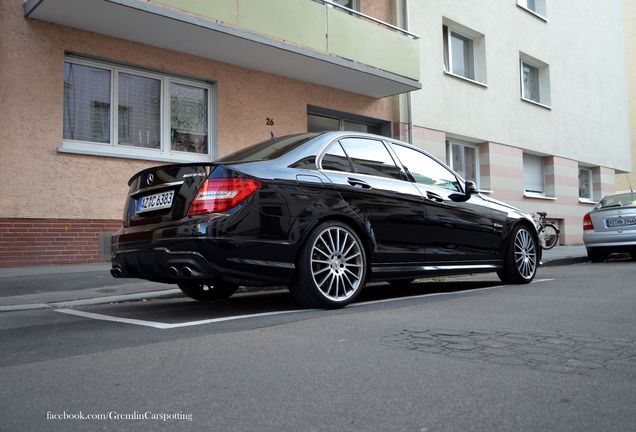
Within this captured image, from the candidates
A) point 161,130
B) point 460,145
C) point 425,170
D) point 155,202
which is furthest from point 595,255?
point 155,202

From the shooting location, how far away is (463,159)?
17.4 meters

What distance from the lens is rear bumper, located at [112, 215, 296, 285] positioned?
4.58 metres

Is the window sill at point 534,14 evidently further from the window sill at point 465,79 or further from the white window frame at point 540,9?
the window sill at point 465,79

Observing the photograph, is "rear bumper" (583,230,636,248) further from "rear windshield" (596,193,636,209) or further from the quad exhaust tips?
the quad exhaust tips

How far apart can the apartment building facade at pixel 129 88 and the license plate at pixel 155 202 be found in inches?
185

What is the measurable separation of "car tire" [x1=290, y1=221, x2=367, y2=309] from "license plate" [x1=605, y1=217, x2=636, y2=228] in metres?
8.70

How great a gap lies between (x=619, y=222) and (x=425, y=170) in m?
7.48

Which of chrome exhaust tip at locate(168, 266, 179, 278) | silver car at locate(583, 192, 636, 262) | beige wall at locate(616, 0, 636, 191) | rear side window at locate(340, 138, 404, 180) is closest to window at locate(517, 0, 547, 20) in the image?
silver car at locate(583, 192, 636, 262)

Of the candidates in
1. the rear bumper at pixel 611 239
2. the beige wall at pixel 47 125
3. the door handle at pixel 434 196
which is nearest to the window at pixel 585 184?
the rear bumper at pixel 611 239

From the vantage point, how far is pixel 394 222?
18.9ft

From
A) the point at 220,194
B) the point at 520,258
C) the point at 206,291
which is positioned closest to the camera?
the point at 220,194

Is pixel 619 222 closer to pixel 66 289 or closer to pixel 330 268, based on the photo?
pixel 330 268

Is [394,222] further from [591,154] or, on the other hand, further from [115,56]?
[591,154]

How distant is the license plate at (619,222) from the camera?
12009mm
